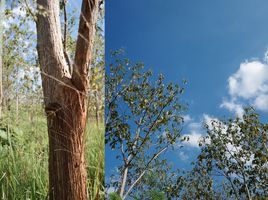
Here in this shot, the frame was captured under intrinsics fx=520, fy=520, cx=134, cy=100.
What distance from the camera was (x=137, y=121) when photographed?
17.4 ft

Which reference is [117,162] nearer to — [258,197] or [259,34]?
[258,197]

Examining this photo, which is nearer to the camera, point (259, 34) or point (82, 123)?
point (82, 123)

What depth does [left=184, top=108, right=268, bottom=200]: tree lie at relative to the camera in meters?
4.75

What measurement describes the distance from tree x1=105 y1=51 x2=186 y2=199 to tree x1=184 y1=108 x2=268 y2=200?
41 centimetres

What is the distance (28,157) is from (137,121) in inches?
74.8

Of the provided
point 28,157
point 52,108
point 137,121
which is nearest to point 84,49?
point 52,108

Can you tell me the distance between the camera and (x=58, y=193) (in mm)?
3299

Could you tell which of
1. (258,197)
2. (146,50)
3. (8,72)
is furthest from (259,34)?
(8,72)

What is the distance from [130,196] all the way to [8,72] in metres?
1.70

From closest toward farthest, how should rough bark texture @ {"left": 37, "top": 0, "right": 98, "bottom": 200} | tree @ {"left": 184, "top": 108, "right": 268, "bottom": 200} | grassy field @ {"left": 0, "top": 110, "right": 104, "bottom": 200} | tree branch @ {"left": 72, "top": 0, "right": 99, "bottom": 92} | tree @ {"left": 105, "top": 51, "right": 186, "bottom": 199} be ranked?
1. tree branch @ {"left": 72, "top": 0, "right": 99, "bottom": 92}
2. rough bark texture @ {"left": 37, "top": 0, "right": 98, "bottom": 200}
3. grassy field @ {"left": 0, "top": 110, "right": 104, "bottom": 200}
4. tree @ {"left": 184, "top": 108, "right": 268, "bottom": 200}
5. tree @ {"left": 105, "top": 51, "right": 186, "bottom": 199}

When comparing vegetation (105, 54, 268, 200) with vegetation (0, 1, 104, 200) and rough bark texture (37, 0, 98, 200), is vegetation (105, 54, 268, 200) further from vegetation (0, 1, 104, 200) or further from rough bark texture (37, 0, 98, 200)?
rough bark texture (37, 0, 98, 200)

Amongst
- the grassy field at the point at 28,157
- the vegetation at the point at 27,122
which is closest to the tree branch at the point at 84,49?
the vegetation at the point at 27,122

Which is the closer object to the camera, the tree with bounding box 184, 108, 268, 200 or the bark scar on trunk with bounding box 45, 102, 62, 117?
the bark scar on trunk with bounding box 45, 102, 62, 117

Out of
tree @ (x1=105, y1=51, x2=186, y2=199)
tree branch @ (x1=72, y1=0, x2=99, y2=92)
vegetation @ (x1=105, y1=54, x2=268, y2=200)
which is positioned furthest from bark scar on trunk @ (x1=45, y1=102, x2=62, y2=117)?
tree @ (x1=105, y1=51, x2=186, y2=199)
